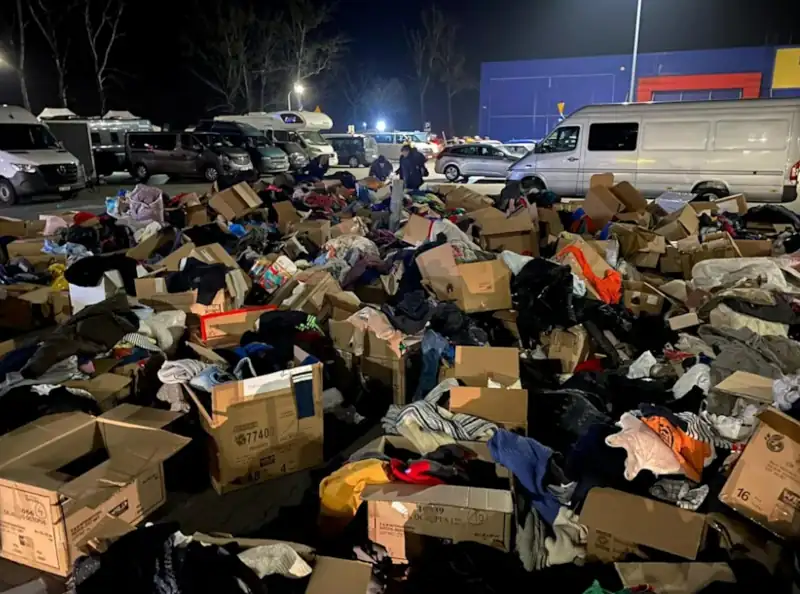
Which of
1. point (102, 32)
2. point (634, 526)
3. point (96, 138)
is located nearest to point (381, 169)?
point (634, 526)

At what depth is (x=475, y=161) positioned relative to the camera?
19.0 meters

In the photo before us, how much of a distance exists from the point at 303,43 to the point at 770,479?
126 feet

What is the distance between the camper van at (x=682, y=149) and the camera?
10.5 meters

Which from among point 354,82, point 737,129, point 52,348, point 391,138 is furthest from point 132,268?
point 354,82

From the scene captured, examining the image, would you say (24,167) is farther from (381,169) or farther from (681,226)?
(681,226)

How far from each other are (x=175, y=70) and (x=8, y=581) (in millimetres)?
37174

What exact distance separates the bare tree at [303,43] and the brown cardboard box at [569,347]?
35.6 meters

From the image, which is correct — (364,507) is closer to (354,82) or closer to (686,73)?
Answer: (686,73)

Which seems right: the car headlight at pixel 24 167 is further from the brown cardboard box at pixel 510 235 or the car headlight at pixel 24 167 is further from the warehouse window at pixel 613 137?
the warehouse window at pixel 613 137

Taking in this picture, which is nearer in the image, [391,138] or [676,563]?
[676,563]

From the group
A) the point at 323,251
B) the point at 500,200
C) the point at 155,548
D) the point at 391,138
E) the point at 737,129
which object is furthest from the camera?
the point at 391,138

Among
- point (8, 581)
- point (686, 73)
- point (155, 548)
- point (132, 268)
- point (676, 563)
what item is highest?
point (686, 73)

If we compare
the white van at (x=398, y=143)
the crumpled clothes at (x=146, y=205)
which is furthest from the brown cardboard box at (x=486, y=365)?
the white van at (x=398, y=143)

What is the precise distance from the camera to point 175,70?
3516 centimetres
